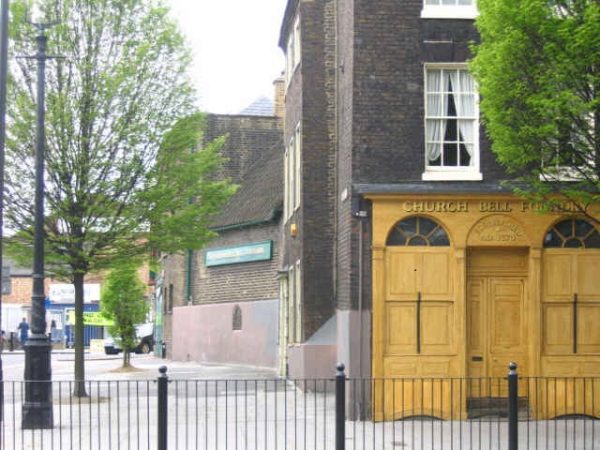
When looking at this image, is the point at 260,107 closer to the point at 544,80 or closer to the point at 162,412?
the point at 544,80

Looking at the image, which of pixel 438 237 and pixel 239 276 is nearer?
pixel 438 237

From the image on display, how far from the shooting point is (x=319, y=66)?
2473cm

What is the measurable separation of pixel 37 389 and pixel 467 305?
23.3 ft

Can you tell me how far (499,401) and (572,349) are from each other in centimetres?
150

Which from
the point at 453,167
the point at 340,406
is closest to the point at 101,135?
the point at 453,167

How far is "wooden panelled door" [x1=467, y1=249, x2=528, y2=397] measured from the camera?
1869 cm

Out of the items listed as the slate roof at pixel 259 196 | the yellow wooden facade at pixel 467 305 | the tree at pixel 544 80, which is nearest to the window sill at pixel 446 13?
the yellow wooden facade at pixel 467 305

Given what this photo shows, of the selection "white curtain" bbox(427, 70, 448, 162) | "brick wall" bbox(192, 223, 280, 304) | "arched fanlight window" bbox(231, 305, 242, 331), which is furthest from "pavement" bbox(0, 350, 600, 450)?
"arched fanlight window" bbox(231, 305, 242, 331)

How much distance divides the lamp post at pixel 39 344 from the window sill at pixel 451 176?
6304 millimetres

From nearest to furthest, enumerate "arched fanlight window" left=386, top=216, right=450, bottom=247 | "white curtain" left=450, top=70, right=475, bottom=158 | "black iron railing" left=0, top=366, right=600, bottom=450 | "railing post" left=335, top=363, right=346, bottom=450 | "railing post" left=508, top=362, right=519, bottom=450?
1. "railing post" left=335, top=363, right=346, bottom=450
2. "railing post" left=508, top=362, right=519, bottom=450
3. "black iron railing" left=0, top=366, right=600, bottom=450
4. "arched fanlight window" left=386, top=216, right=450, bottom=247
5. "white curtain" left=450, top=70, right=475, bottom=158

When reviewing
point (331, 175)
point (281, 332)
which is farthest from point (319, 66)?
point (281, 332)

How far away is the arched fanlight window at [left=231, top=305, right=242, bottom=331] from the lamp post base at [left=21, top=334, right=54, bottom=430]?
1689cm

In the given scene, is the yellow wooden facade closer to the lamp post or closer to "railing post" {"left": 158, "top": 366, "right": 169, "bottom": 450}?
the lamp post

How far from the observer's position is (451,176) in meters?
18.7
